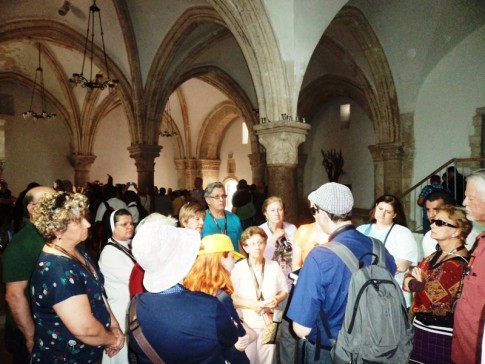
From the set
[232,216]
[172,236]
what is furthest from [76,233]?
[232,216]

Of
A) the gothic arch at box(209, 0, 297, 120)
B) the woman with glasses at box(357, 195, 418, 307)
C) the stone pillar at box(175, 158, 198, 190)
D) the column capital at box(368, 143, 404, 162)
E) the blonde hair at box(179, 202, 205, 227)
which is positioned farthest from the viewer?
the stone pillar at box(175, 158, 198, 190)

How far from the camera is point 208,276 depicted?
1.78 meters

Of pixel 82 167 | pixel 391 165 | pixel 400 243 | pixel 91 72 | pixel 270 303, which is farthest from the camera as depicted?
pixel 82 167

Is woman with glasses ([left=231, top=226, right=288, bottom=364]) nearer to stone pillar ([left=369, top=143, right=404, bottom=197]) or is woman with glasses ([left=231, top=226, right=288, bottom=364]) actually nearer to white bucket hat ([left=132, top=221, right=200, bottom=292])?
white bucket hat ([left=132, top=221, right=200, bottom=292])

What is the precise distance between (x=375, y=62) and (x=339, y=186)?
8.92m

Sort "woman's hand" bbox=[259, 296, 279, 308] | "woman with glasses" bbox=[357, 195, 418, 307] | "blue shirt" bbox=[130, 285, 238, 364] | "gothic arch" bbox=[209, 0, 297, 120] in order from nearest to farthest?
"blue shirt" bbox=[130, 285, 238, 364] < "woman's hand" bbox=[259, 296, 279, 308] < "woman with glasses" bbox=[357, 195, 418, 307] < "gothic arch" bbox=[209, 0, 297, 120]

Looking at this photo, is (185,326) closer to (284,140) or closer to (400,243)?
(400,243)

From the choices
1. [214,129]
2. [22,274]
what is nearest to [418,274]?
[22,274]

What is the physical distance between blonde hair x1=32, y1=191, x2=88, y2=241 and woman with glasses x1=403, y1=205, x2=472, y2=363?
7.16ft

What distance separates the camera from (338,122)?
15.1 m

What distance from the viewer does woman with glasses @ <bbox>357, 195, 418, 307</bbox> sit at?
10.4 feet

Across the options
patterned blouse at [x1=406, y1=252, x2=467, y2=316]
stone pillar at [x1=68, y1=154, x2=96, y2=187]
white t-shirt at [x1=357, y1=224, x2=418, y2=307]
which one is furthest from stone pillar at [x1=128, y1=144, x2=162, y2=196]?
patterned blouse at [x1=406, y1=252, x2=467, y2=316]

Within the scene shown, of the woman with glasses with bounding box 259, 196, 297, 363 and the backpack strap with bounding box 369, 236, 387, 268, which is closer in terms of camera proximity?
the backpack strap with bounding box 369, 236, 387, 268

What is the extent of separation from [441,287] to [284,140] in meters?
4.04
